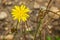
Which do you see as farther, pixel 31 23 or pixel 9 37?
pixel 31 23

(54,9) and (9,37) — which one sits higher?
(54,9)

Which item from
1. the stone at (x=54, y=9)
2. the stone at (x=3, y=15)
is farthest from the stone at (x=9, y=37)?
the stone at (x=54, y=9)

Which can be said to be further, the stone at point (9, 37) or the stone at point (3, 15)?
the stone at point (3, 15)

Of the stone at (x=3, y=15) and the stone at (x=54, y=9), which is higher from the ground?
the stone at (x=54, y=9)

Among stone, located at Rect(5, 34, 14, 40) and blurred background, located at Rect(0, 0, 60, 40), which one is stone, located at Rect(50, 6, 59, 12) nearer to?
blurred background, located at Rect(0, 0, 60, 40)

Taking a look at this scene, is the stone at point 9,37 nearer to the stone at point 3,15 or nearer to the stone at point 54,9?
the stone at point 3,15

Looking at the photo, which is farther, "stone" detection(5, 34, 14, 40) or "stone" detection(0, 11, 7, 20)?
"stone" detection(0, 11, 7, 20)

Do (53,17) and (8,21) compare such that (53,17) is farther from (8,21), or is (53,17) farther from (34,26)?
(8,21)

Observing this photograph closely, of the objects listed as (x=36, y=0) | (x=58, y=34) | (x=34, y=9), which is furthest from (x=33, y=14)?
(x=58, y=34)

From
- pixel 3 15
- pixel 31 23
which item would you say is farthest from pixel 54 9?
pixel 3 15

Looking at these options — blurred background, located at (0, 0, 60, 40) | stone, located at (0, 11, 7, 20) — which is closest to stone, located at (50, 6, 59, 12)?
blurred background, located at (0, 0, 60, 40)

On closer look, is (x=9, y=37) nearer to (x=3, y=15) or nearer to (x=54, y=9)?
(x=3, y=15)

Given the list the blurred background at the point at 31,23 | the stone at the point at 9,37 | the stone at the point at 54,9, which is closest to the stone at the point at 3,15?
the blurred background at the point at 31,23
